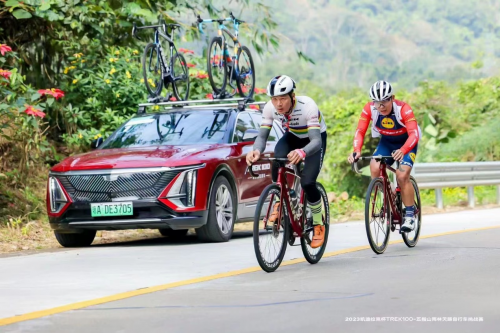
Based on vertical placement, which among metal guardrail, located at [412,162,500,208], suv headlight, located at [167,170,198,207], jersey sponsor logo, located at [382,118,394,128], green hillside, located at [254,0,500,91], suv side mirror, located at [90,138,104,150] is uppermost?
green hillside, located at [254,0,500,91]

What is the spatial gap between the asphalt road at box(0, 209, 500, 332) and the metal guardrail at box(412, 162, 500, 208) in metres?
6.84

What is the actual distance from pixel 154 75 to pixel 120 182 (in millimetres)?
5140

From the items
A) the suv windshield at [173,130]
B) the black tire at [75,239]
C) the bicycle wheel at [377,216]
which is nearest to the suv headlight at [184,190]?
the suv windshield at [173,130]

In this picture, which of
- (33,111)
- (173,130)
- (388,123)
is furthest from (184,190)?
(33,111)

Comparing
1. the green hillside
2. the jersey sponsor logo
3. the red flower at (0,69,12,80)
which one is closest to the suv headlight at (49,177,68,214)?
the red flower at (0,69,12,80)

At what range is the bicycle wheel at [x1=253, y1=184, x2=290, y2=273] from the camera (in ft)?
30.6

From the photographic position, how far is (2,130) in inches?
623

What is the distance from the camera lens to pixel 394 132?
11648 mm

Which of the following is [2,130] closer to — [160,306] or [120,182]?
[120,182]

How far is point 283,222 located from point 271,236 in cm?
22

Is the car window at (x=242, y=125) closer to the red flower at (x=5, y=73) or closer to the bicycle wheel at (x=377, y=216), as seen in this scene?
the bicycle wheel at (x=377, y=216)

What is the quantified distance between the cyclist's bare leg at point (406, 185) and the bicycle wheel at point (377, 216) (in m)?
0.38

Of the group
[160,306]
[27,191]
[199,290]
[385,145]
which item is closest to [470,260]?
[385,145]

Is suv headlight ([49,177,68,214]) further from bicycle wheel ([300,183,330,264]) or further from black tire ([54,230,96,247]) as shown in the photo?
bicycle wheel ([300,183,330,264])
